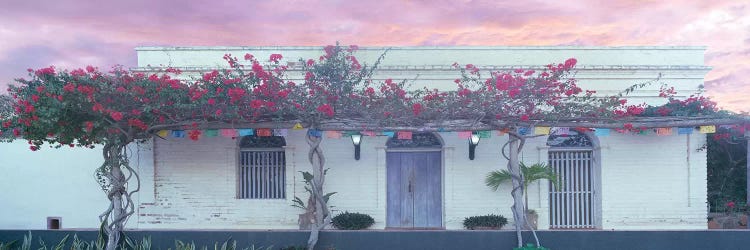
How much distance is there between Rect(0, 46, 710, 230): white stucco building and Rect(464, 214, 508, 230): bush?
17 cm

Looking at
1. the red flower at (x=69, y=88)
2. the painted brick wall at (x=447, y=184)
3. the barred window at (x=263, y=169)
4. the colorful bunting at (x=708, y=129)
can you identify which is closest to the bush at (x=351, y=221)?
the painted brick wall at (x=447, y=184)

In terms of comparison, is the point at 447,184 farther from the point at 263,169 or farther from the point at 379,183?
the point at 263,169

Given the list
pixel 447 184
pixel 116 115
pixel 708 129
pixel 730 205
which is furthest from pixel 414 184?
pixel 730 205

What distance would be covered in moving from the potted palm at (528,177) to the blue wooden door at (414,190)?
39.3 inches

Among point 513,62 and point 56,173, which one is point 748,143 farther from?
point 56,173

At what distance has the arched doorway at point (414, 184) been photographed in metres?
11.2

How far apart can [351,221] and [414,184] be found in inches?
54.8

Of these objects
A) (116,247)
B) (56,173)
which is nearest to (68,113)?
(116,247)

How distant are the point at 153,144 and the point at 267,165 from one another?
6.77 ft

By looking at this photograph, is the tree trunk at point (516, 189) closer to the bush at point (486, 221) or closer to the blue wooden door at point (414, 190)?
the bush at point (486, 221)

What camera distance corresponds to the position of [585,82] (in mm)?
12406

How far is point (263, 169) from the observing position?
11.2m

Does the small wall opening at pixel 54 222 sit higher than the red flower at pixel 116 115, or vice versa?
the red flower at pixel 116 115

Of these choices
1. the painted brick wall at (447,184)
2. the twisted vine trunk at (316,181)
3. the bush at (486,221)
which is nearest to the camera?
the twisted vine trunk at (316,181)
